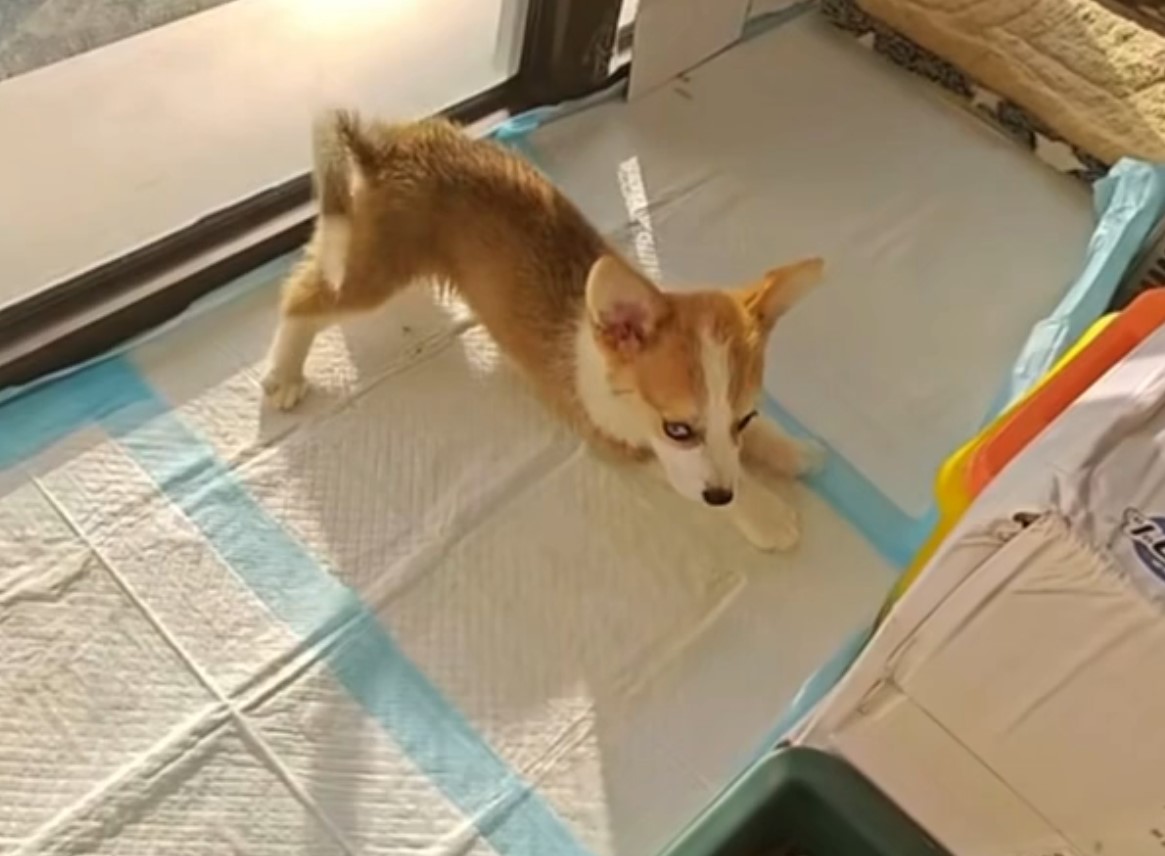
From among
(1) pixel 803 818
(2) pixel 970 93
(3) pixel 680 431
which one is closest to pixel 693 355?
(3) pixel 680 431

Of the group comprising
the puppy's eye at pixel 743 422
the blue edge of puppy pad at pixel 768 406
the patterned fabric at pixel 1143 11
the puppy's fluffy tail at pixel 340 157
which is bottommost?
the blue edge of puppy pad at pixel 768 406

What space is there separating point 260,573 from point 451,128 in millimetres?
451

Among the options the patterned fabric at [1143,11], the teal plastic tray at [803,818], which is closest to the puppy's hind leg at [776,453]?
the teal plastic tray at [803,818]

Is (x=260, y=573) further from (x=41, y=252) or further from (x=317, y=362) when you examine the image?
(x=41, y=252)

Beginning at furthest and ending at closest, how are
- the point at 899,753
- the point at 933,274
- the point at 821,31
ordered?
the point at 821,31 < the point at 933,274 < the point at 899,753

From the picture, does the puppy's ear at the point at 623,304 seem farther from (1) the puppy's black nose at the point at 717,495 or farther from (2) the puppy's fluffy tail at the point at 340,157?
(2) the puppy's fluffy tail at the point at 340,157

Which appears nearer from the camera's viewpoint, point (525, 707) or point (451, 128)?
point (525, 707)

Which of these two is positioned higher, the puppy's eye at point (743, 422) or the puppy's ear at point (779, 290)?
the puppy's ear at point (779, 290)

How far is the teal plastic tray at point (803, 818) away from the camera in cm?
101

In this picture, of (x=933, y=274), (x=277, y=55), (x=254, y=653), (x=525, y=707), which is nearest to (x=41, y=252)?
(x=277, y=55)

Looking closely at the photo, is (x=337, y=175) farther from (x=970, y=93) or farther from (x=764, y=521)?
(x=970, y=93)

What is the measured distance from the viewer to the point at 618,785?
4.18 feet

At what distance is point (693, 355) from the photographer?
124cm

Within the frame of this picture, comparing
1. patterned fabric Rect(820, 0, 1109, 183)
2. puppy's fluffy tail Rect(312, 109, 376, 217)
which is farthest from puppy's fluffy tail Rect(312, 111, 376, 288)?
patterned fabric Rect(820, 0, 1109, 183)
